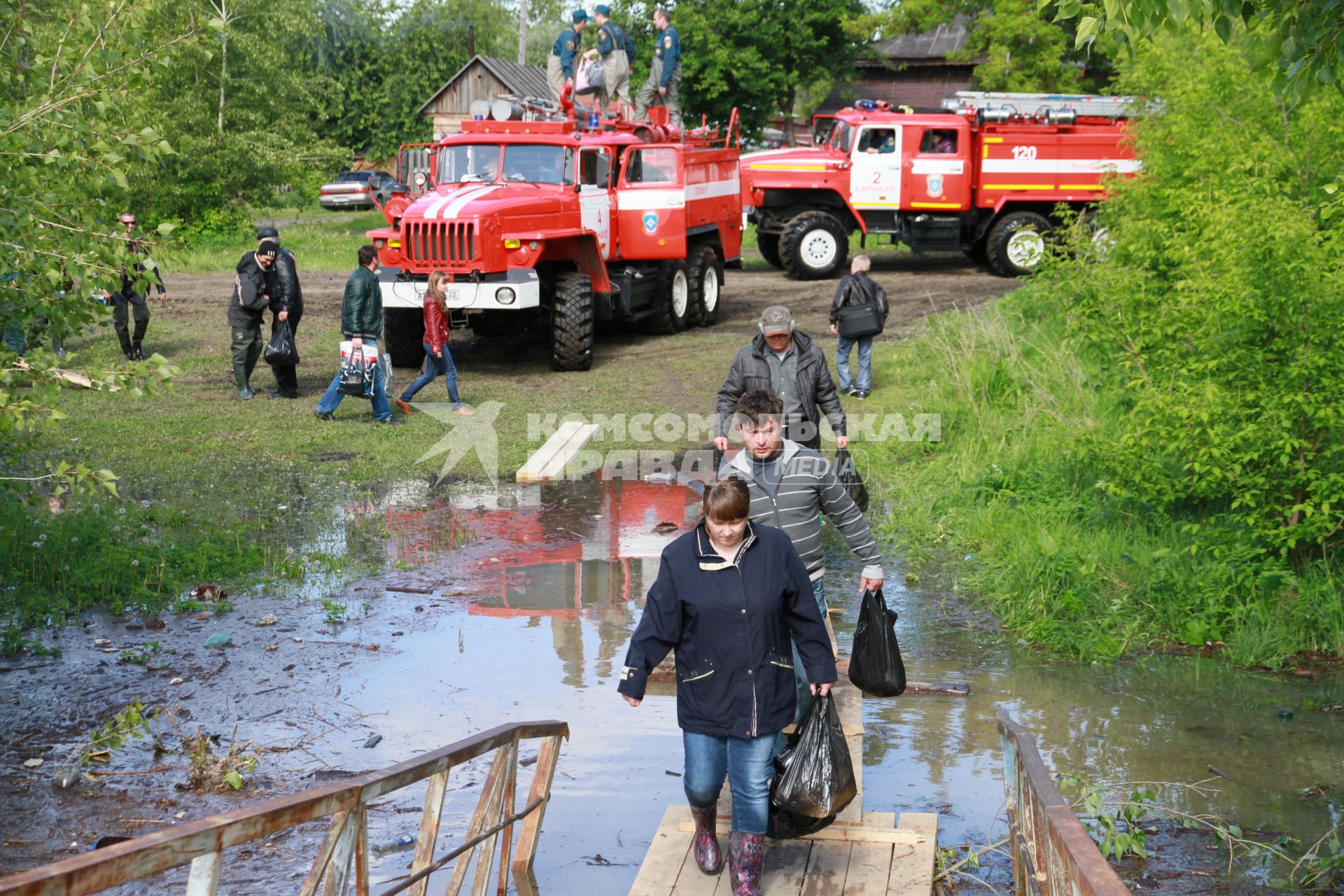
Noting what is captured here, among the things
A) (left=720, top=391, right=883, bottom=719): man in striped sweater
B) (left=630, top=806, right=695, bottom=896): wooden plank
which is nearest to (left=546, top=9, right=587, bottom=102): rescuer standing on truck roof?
(left=720, top=391, right=883, bottom=719): man in striped sweater

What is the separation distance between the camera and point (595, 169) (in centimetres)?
1537

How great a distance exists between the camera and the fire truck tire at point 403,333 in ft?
48.0

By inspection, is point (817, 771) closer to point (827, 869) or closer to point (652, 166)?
point (827, 869)

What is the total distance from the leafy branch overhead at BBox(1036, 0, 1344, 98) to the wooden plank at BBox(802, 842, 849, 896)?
10.1 ft

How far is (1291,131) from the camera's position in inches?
358

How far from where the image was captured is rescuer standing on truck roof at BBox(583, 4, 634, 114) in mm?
16656

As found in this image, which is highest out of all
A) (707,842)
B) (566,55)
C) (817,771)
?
(566,55)

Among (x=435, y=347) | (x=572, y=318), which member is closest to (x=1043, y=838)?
(x=435, y=347)

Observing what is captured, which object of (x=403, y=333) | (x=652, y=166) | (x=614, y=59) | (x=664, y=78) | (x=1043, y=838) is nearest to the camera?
(x=1043, y=838)

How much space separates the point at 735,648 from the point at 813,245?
18586 mm

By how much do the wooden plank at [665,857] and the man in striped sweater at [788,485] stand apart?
99 centimetres

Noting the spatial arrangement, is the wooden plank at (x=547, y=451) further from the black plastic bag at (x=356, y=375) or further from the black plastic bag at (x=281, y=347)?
the black plastic bag at (x=281, y=347)

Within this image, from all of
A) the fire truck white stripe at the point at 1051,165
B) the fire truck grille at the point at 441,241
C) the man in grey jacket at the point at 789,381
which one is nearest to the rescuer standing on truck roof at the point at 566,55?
the fire truck grille at the point at 441,241

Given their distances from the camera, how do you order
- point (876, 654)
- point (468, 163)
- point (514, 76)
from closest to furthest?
point (876, 654), point (468, 163), point (514, 76)
